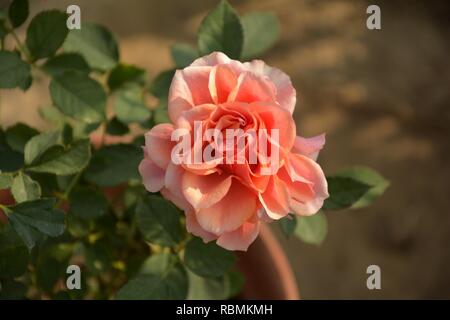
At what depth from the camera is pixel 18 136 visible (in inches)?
25.7

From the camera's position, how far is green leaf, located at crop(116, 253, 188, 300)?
2.00ft

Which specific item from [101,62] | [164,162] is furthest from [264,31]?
[164,162]

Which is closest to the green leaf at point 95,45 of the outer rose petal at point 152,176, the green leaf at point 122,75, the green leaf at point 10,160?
the green leaf at point 122,75

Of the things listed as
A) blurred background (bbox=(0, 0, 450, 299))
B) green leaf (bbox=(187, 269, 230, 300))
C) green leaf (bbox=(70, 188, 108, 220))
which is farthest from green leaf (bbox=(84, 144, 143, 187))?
blurred background (bbox=(0, 0, 450, 299))

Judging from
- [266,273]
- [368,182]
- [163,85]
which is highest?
[163,85]

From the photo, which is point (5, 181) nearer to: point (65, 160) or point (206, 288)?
point (65, 160)

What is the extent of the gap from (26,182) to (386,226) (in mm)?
804

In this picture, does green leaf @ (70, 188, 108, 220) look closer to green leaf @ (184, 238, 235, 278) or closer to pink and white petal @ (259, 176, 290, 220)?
green leaf @ (184, 238, 235, 278)

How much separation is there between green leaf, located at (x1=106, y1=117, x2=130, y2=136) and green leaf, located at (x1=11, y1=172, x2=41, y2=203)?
0.18m

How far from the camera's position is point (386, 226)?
121cm

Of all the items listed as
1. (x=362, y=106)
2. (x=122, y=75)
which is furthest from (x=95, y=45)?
(x=362, y=106)

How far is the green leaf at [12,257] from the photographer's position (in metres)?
0.57

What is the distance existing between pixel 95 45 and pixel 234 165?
0.29m
